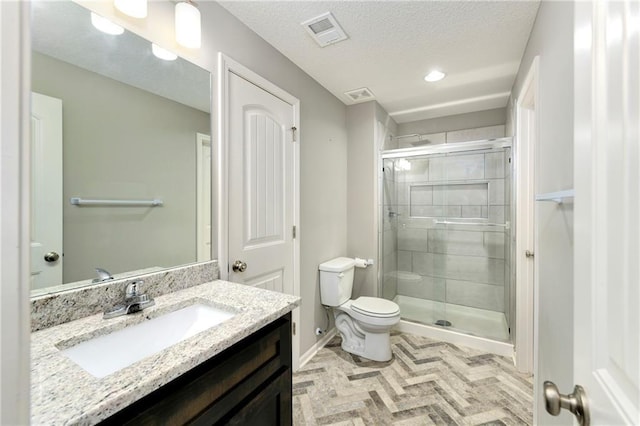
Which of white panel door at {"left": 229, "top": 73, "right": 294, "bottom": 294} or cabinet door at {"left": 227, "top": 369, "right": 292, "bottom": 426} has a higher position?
white panel door at {"left": 229, "top": 73, "right": 294, "bottom": 294}

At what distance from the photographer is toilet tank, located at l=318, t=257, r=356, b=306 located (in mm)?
2342

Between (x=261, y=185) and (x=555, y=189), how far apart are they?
153 centimetres

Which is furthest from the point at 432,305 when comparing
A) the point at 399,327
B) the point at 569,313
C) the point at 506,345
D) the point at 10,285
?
the point at 10,285

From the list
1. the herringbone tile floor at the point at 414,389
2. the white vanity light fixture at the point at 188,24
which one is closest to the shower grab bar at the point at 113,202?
the white vanity light fixture at the point at 188,24

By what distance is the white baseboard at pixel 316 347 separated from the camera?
2.16m

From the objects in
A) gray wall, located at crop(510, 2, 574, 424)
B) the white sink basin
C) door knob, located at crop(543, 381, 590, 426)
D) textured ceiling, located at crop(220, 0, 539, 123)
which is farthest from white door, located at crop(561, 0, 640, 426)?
textured ceiling, located at crop(220, 0, 539, 123)

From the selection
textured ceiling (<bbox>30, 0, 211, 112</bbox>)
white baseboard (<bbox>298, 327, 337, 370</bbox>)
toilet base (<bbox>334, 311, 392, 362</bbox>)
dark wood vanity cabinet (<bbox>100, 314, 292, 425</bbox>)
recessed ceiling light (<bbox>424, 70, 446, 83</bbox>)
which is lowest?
white baseboard (<bbox>298, 327, 337, 370</bbox>)

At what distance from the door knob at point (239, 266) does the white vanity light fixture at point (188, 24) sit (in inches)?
44.8

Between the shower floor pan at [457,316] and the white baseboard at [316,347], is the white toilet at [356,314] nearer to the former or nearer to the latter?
the white baseboard at [316,347]

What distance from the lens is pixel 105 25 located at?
106 cm

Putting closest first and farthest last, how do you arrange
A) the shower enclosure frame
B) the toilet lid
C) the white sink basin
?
the white sink basin
the toilet lid
the shower enclosure frame

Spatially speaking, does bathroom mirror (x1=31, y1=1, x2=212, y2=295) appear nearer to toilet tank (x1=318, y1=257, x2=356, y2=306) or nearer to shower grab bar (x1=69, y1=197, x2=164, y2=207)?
shower grab bar (x1=69, y1=197, x2=164, y2=207)

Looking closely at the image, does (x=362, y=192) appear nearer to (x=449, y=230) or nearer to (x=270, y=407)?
(x=449, y=230)

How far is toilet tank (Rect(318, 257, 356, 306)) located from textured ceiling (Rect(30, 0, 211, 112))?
159cm
